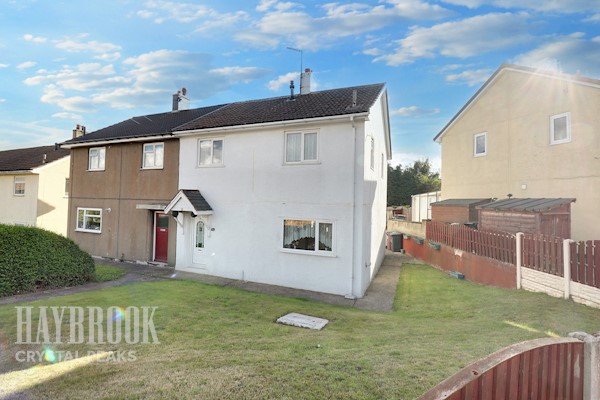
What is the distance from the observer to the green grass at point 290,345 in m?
3.86

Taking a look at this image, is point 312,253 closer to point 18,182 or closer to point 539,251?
point 539,251

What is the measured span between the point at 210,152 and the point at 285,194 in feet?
13.9

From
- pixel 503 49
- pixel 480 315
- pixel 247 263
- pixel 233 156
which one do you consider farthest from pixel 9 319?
pixel 503 49

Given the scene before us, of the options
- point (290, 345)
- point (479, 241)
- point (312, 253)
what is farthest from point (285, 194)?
point (479, 241)

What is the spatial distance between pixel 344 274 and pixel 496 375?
8.38 m

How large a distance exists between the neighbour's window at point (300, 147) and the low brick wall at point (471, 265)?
7.07 meters

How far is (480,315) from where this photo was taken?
25.0 feet

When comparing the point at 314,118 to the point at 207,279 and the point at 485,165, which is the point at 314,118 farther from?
the point at 485,165

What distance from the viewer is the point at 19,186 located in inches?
933

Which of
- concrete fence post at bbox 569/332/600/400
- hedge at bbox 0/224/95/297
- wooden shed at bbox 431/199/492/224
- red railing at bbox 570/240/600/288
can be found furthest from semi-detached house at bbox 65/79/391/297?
concrete fence post at bbox 569/332/600/400

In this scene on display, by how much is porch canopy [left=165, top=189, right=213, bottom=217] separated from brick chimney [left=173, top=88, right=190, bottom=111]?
30.1ft

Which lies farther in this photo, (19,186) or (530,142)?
(19,186)

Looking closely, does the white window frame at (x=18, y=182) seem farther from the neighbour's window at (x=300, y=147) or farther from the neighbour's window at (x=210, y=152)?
the neighbour's window at (x=300, y=147)

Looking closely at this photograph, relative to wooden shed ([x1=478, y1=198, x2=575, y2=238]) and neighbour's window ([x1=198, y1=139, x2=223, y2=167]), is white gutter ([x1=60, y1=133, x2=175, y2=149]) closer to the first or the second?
neighbour's window ([x1=198, y1=139, x2=223, y2=167])
